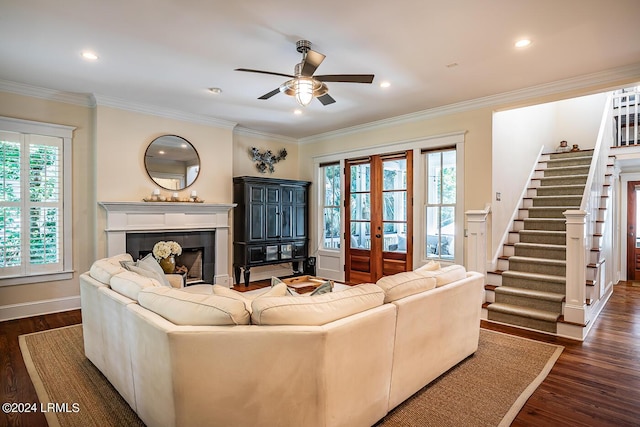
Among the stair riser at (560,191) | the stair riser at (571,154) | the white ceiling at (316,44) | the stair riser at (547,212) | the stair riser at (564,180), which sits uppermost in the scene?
the white ceiling at (316,44)

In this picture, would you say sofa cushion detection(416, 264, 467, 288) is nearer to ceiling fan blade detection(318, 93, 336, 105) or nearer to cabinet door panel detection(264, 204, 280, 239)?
ceiling fan blade detection(318, 93, 336, 105)

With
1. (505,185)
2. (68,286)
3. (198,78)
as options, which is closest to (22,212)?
(68,286)

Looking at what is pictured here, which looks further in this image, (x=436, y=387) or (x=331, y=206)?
(x=331, y=206)

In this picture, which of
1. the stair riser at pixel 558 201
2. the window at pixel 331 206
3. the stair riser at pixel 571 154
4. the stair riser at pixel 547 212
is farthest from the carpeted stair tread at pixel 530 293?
the stair riser at pixel 571 154

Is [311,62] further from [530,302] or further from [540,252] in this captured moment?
[540,252]

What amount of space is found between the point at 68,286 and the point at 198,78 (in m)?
3.20

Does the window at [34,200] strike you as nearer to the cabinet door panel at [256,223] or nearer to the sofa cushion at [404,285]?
the cabinet door panel at [256,223]

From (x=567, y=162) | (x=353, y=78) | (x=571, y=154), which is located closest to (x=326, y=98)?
(x=353, y=78)

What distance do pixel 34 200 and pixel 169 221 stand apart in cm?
155

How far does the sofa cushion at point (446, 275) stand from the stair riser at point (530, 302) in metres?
1.63

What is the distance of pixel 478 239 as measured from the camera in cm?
436

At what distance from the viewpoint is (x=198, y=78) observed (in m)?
3.82

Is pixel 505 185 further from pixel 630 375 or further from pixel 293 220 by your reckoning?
pixel 293 220

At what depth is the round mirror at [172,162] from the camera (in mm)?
4941
